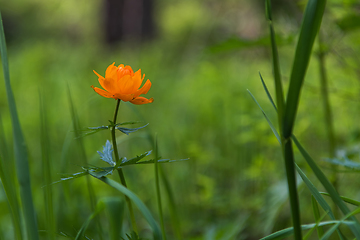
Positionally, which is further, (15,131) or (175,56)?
(175,56)

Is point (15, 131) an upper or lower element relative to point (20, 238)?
upper

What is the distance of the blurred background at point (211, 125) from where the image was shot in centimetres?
87

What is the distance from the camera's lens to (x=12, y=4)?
760cm

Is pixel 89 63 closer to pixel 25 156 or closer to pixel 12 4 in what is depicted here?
pixel 25 156

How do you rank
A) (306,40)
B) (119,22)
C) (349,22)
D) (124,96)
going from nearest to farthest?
(306,40), (124,96), (349,22), (119,22)

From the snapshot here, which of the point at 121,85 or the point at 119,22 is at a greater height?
the point at 119,22

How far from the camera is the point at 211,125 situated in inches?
69.6

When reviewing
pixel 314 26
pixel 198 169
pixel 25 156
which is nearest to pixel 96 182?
pixel 198 169

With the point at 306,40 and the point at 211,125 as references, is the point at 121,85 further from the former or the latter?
the point at 211,125

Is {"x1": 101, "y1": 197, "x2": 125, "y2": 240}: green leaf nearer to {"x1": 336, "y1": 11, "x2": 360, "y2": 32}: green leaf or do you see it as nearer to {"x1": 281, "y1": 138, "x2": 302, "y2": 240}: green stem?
{"x1": 281, "y1": 138, "x2": 302, "y2": 240}: green stem

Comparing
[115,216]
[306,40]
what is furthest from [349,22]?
[115,216]

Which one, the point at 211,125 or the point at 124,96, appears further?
the point at 211,125

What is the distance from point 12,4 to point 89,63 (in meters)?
5.31

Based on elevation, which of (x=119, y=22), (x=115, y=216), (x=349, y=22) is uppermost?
(x=119, y=22)
